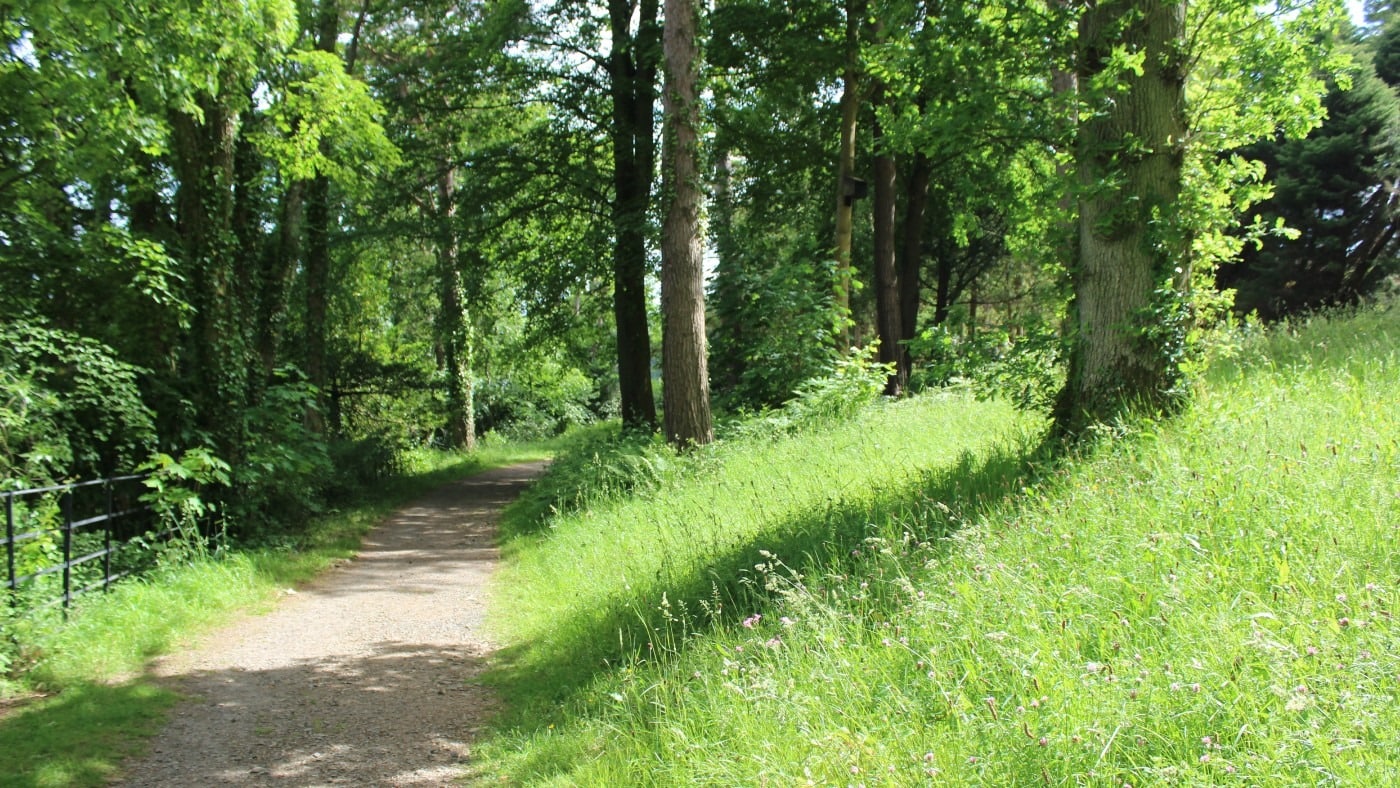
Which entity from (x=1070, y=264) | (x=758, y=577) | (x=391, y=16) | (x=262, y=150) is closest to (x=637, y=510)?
(x=758, y=577)

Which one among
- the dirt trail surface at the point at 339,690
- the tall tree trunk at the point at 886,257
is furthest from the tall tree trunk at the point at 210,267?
the tall tree trunk at the point at 886,257

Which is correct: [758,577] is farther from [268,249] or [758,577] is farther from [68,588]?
[268,249]

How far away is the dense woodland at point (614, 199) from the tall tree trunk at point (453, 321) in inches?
5.0

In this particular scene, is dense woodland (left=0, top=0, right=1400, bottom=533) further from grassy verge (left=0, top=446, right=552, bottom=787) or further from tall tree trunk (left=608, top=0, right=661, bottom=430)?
grassy verge (left=0, top=446, right=552, bottom=787)

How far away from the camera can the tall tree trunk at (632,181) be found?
16.6 metres

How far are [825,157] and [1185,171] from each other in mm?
13055

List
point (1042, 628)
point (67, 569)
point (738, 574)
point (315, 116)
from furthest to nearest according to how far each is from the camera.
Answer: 1. point (315, 116)
2. point (67, 569)
3. point (738, 574)
4. point (1042, 628)

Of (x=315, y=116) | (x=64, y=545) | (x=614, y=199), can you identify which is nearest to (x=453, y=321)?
(x=614, y=199)

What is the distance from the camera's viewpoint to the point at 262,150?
11.7 m

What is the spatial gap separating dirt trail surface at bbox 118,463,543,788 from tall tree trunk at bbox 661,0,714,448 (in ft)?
14.1

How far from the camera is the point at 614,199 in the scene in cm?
1897

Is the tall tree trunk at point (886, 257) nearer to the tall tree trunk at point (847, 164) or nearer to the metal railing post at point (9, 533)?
the tall tree trunk at point (847, 164)

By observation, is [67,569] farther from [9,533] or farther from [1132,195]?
[1132,195]

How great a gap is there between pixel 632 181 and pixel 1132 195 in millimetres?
12897
